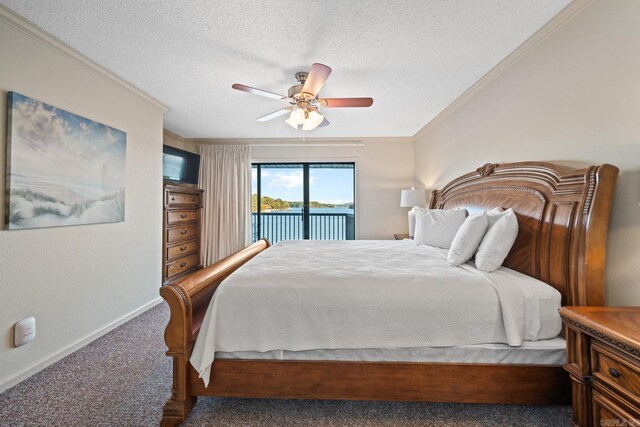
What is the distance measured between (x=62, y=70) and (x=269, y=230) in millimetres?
3694

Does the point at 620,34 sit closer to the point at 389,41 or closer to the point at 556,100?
the point at 556,100

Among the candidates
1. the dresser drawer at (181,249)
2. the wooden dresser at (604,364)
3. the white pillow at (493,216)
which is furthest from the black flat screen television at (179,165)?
the wooden dresser at (604,364)

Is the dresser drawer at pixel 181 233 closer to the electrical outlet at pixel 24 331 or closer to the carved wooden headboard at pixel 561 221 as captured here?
the electrical outlet at pixel 24 331

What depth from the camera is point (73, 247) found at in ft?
6.98

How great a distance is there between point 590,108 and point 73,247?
3863 millimetres

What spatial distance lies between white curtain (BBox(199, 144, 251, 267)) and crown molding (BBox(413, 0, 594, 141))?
347 centimetres

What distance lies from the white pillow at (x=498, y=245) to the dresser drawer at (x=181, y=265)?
12.3 feet

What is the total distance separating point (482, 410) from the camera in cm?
150

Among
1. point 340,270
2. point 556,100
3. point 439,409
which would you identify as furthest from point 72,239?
point 556,100

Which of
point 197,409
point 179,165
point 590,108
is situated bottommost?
point 197,409

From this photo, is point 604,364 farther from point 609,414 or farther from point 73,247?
point 73,247

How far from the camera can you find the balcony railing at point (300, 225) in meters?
5.06

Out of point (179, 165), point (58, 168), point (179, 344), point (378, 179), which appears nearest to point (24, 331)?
point (58, 168)

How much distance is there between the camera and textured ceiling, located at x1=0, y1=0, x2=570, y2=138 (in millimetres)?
1639
